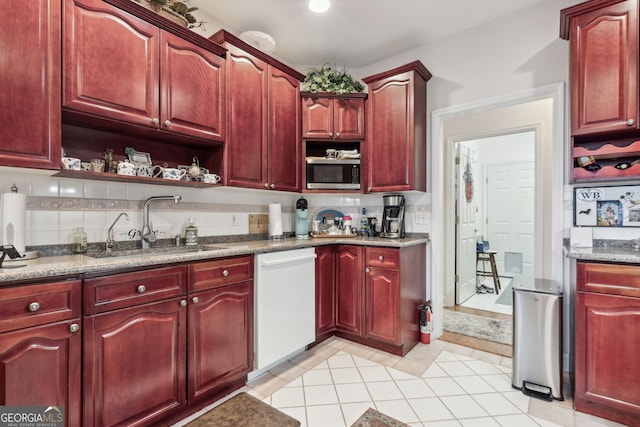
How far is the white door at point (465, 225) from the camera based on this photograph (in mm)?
3807

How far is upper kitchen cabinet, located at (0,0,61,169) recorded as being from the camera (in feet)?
4.27

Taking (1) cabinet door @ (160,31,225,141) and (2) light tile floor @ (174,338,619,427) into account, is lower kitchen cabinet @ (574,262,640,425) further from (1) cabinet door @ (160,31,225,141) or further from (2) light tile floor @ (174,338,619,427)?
(1) cabinet door @ (160,31,225,141)

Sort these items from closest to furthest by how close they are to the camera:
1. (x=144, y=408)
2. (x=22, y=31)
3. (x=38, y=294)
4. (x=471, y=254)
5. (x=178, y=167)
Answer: (x=38, y=294), (x=22, y=31), (x=144, y=408), (x=178, y=167), (x=471, y=254)

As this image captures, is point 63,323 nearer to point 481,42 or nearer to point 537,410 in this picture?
point 537,410

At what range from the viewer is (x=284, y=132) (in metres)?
2.67

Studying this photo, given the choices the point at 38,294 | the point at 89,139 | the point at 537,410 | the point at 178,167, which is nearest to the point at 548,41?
the point at 537,410

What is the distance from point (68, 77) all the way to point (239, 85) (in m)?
1.07

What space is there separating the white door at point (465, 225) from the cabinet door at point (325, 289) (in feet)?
6.25

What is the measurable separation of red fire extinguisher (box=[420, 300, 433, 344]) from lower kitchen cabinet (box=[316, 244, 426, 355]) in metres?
0.05

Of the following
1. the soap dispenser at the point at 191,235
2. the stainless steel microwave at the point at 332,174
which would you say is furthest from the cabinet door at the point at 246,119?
the stainless steel microwave at the point at 332,174

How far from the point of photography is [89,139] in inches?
71.2

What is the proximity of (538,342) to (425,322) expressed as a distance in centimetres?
91

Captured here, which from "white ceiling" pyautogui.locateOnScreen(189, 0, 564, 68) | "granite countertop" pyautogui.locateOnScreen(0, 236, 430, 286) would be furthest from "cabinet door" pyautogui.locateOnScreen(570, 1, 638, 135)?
"granite countertop" pyautogui.locateOnScreen(0, 236, 430, 286)

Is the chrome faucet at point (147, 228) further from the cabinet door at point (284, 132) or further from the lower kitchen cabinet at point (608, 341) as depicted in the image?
the lower kitchen cabinet at point (608, 341)
